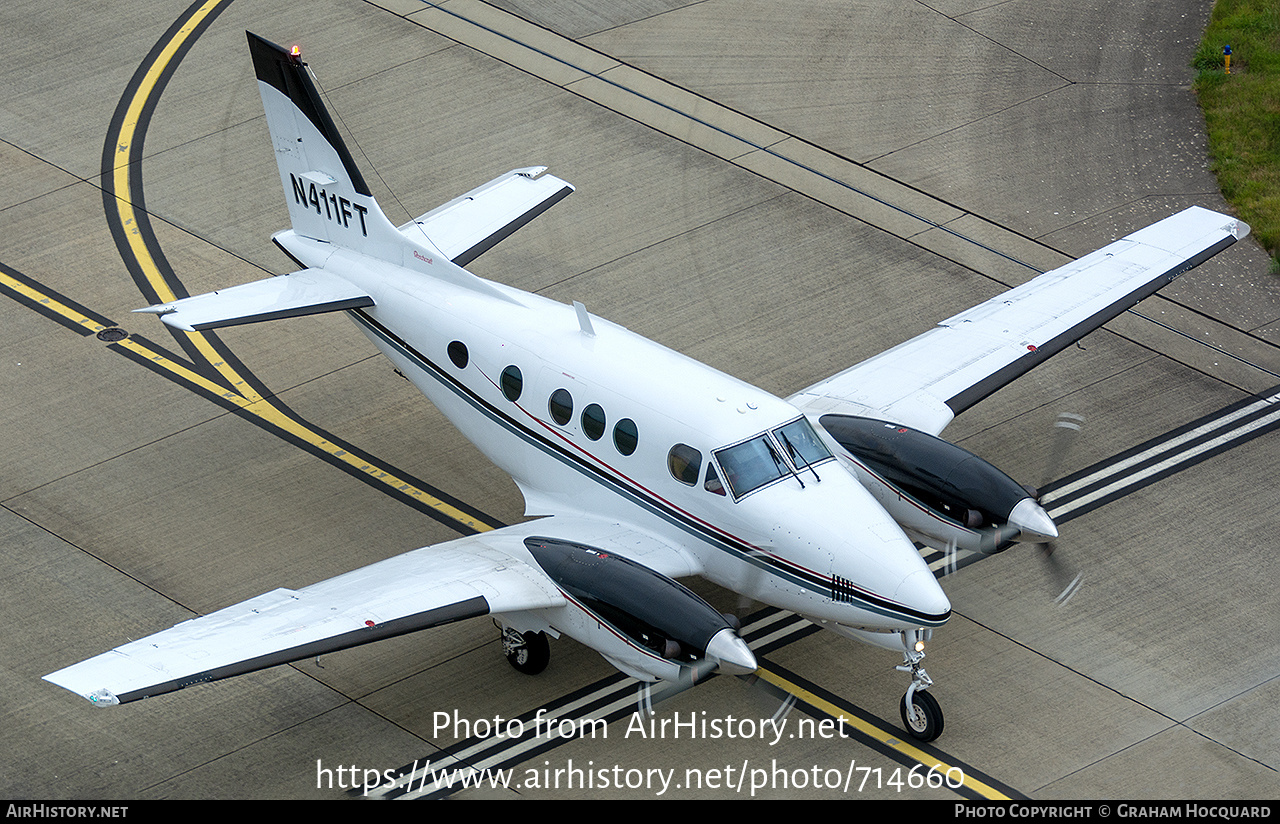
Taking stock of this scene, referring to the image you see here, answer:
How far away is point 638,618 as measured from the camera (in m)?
15.5

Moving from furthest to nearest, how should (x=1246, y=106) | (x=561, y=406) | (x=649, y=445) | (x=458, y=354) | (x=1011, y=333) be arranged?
(x=1246, y=106) < (x=1011, y=333) < (x=458, y=354) < (x=561, y=406) < (x=649, y=445)

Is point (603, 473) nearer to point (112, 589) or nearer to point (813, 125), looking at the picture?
point (112, 589)

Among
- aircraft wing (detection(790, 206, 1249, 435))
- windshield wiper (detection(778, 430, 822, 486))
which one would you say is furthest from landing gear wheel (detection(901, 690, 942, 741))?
aircraft wing (detection(790, 206, 1249, 435))

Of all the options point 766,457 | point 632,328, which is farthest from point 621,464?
point 632,328

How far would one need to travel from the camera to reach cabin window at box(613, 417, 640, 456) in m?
17.5

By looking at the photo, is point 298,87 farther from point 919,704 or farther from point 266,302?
point 919,704

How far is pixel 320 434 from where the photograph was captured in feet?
72.0

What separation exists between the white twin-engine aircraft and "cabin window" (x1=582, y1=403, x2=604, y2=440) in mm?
20

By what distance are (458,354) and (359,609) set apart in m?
4.23

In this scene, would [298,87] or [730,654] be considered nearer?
[730,654]

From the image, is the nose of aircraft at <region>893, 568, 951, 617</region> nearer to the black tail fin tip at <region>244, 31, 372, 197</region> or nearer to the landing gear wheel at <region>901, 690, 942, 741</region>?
the landing gear wheel at <region>901, 690, 942, 741</region>

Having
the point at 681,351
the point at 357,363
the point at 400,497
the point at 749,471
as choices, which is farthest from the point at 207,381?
the point at 749,471

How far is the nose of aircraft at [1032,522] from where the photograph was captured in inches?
659

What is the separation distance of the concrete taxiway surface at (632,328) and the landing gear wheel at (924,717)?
0.38 metres
